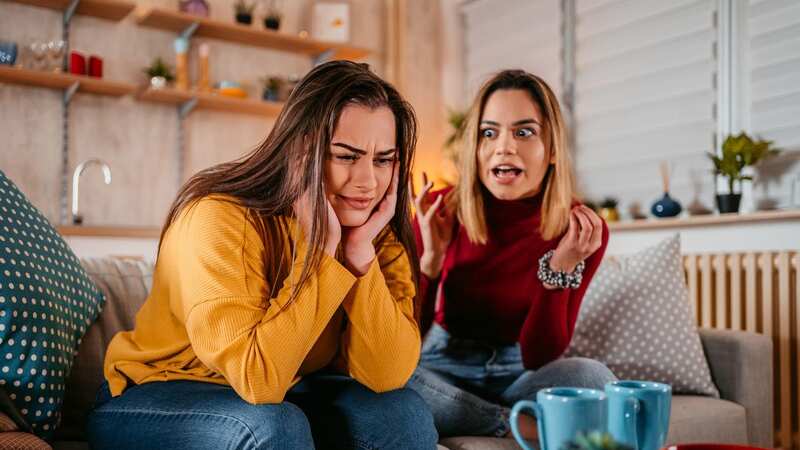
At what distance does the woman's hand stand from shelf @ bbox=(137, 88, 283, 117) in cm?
273

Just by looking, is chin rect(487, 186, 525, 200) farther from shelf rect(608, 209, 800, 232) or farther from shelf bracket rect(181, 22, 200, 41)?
shelf bracket rect(181, 22, 200, 41)

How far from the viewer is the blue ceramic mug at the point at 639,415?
85cm

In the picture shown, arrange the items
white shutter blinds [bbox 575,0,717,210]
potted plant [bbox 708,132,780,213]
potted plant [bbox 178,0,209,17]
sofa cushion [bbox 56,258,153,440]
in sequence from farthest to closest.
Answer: potted plant [bbox 178,0,209,17], white shutter blinds [bbox 575,0,717,210], potted plant [bbox 708,132,780,213], sofa cushion [bbox 56,258,153,440]

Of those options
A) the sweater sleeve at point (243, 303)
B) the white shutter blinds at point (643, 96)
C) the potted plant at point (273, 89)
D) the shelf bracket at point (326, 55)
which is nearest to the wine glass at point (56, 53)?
the potted plant at point (273, 89)

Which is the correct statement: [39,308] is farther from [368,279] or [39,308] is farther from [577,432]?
[577,432]

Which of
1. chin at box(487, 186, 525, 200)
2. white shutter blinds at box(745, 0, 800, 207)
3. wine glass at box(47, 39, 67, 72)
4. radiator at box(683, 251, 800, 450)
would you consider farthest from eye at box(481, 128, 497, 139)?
wine glass at box(47, 39, 67, 72)

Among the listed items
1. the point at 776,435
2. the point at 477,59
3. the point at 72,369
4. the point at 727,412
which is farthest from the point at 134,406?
the point at 477,59

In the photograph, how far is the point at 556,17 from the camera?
395 centimetres

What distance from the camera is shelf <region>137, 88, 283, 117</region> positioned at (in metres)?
3.84

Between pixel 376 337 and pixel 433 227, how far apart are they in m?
0.56

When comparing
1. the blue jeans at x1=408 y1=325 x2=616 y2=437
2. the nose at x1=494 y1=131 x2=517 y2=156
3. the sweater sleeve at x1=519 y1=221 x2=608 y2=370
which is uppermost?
the nose at x1=494 y1=131 x2=517 y2=156

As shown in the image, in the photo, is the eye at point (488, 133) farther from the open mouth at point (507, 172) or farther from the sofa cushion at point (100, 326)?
the sofa cushion at point (100, 326)

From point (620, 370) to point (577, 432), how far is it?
121 centimetres

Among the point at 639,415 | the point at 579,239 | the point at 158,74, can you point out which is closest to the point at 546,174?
the point at 579,239
